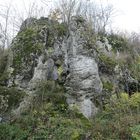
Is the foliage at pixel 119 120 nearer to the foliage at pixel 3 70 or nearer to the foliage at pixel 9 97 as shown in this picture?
the foliage at pixel 9 97

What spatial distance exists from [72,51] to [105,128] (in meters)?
5.30

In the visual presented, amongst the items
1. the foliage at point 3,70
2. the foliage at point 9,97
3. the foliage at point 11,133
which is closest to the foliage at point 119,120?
the foliage at point 11,133

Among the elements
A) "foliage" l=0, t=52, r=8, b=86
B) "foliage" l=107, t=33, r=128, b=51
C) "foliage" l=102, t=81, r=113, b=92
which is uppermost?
"foliage" l=107, t=33, r=128, b=51

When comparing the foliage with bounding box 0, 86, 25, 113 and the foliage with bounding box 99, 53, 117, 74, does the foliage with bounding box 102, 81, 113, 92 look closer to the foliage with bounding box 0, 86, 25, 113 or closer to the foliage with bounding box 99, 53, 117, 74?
the foliage with bounding box 99, 53, 117, 74

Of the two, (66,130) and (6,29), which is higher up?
(6,29)

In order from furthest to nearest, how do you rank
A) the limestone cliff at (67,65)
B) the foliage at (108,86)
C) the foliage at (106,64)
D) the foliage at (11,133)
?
the foliage at (106,64)
the foliage at (108,86)
the limestone cliff at (67,65)
the foliage at (11,133)

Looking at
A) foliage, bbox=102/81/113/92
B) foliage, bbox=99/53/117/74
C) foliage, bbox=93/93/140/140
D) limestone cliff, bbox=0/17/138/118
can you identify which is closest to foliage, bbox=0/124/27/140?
limestone cliff, bbox=0/17/138/118

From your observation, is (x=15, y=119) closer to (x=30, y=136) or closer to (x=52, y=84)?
(x=30, y=136)

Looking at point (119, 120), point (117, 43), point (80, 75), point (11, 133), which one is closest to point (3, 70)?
point (80, 75)

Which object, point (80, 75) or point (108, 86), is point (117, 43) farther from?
point (80, 75)

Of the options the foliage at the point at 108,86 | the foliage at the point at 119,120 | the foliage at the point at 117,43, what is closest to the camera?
the foliage at the point at 119,120

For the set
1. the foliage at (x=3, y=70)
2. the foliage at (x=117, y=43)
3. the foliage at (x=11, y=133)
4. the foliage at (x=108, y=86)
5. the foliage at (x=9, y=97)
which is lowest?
the foliage at (x=11, y=133)

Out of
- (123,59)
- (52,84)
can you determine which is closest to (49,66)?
(52,84)

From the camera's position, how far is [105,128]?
11523 mm
